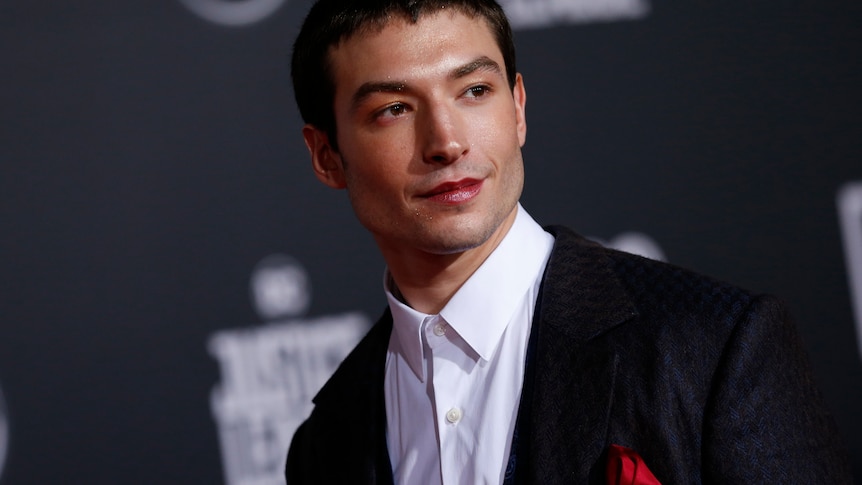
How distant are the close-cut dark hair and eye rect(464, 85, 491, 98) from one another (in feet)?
0.40

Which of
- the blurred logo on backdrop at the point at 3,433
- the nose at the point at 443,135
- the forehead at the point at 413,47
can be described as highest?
the forehead at the point at 413,47

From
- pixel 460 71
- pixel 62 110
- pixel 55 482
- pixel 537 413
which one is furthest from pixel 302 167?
pixel 537 413

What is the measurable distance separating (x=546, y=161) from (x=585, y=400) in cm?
136

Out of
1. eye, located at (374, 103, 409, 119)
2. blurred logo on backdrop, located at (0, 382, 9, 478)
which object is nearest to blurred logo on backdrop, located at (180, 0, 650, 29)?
blurred logo on backdrop, located at (0, 382, 9, 478)

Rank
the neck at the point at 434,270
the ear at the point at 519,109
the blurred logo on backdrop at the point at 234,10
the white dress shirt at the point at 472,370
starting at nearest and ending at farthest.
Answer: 1. the white dress shirt at the point at 472,370
2. the neck at the point at 434,270
3. the ear at the point at 519,109
4. the blurred logo on backdrop at the point at 234,10

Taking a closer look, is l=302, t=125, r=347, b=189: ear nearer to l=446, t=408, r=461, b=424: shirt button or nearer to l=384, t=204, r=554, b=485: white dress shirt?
l=384, t=204, r=554, b=485: white dress shirt

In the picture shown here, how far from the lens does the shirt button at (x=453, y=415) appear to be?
1.34 meters

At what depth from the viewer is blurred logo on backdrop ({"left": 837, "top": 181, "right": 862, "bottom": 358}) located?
2479mm

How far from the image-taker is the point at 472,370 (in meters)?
1.37

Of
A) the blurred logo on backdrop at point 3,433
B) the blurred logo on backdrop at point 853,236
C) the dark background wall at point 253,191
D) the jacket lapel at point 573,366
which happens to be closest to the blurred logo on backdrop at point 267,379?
the dark background wall at point 253,191

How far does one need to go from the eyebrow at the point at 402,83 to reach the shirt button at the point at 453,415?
44 centimetres

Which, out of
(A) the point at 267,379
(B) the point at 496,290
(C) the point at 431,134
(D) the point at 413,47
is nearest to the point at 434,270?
(B) the point at 496,290

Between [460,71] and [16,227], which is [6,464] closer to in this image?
[16,227]

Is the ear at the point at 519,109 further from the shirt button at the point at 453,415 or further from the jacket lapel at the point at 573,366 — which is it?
the shirt button at the point at 453,415
